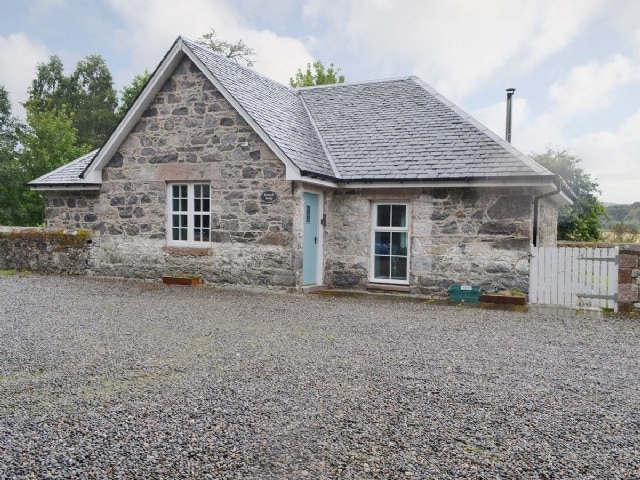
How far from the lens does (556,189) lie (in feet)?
36.9

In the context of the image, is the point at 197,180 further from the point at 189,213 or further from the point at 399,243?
the point at 399,243

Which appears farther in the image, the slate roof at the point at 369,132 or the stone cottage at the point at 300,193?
the slate roof at the point at 369,132

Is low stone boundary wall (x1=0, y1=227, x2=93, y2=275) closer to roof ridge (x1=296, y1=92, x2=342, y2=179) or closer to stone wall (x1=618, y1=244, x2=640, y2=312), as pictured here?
roof ridge (x1=296, y1=92, x2=342, y2=179)

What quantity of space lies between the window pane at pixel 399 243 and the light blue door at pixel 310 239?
1865 millimetres

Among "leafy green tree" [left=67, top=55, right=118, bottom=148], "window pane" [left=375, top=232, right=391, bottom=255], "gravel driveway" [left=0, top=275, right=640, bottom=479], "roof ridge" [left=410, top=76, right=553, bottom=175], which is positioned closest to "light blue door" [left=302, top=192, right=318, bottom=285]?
"window pane" [left=375, top=232, right=391, bottom=255]

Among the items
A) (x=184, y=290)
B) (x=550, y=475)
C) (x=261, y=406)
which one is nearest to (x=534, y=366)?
(x=550, y=475)

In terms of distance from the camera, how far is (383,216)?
13055mm

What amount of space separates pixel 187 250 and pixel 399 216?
5.25 m

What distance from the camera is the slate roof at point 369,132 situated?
39.7 ft

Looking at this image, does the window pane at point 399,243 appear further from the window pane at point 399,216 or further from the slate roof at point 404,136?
the slate roof at point 404,136

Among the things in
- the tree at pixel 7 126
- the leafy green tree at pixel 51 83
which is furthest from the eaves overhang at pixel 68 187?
the leafy green tree at pixel 51 83

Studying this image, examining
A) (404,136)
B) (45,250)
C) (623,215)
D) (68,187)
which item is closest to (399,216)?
(404,136)

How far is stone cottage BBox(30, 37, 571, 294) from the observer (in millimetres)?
11883

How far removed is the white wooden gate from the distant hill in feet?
64.6
